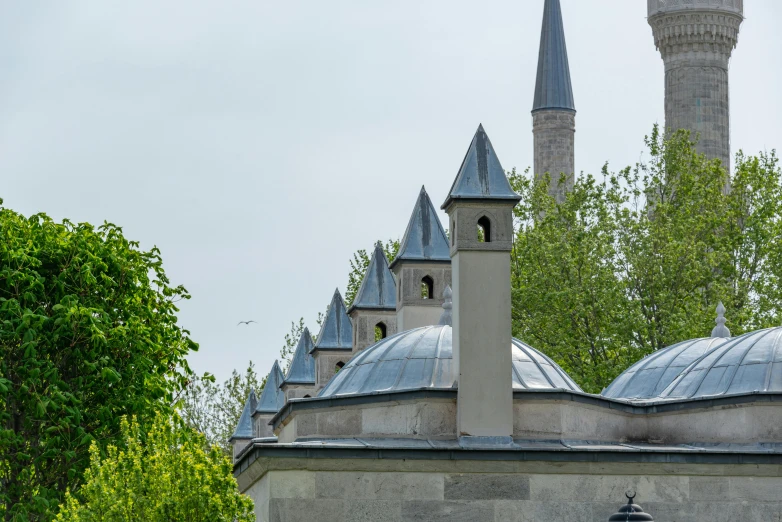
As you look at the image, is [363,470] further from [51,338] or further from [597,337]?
[597,337]

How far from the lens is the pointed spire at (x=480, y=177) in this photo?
1967cm

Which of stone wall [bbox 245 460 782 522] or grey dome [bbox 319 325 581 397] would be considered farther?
grey dome [bbox 319 325 581 397]

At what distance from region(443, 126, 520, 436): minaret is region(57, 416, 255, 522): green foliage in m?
3.12

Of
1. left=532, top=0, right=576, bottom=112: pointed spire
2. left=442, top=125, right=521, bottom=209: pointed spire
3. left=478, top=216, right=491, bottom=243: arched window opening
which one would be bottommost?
left=478, top=216, right=491, bottom=243: arched window opening

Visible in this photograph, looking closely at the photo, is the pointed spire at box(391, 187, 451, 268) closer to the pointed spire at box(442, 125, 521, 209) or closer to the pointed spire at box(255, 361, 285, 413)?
the pointed spire at box(442, 125, 521, 209)

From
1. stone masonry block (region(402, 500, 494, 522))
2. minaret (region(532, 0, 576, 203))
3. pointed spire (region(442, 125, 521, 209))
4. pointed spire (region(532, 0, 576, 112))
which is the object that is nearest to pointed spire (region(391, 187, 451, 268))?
pointed spire (region(442, 125, 521, 209))

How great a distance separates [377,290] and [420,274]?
303 cm

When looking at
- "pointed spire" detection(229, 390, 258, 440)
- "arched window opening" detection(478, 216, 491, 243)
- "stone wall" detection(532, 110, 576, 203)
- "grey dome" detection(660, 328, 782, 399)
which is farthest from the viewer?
"stone wall" detection(532, 110, 576, 203)

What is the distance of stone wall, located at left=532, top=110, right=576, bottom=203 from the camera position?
6328 cm

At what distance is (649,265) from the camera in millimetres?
38875

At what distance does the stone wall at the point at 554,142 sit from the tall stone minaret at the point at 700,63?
707 cm

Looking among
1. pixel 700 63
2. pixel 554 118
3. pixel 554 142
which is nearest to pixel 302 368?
pixel 700 63

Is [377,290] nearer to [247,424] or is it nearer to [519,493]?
[247,424]

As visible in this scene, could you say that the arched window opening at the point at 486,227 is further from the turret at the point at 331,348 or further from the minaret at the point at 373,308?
the turret at the point at 331,348
